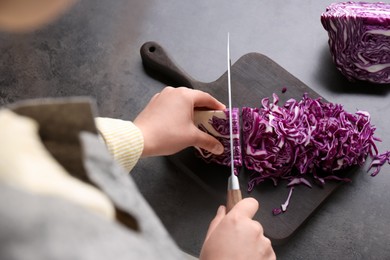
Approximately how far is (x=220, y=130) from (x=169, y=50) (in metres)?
0.37

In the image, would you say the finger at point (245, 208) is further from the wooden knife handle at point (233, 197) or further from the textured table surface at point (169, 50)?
the textured table surface at point (169, 50)

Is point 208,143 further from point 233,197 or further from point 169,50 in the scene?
point 169,50

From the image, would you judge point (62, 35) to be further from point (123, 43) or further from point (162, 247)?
point (162, 247)

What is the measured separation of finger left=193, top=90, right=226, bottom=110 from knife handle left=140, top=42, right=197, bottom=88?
5.6 inches

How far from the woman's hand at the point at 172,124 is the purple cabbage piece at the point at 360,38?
1.29 feet

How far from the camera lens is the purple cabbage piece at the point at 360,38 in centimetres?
129

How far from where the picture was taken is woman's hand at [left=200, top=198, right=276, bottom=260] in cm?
96

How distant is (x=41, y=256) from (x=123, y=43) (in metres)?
1.13

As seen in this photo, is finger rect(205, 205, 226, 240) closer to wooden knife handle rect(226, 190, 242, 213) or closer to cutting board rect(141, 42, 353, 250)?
wooden knife handle rect(226, 190, 242, 213)

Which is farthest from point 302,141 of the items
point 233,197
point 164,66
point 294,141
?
point 164,66

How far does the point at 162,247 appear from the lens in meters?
0.56

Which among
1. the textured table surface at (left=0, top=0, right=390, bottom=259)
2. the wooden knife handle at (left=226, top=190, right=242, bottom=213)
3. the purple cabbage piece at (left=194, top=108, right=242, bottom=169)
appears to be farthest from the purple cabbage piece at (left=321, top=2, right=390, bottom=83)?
the wooden knife handle at (left=226, top=190, right=242, bottom=213)

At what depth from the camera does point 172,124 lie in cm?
116

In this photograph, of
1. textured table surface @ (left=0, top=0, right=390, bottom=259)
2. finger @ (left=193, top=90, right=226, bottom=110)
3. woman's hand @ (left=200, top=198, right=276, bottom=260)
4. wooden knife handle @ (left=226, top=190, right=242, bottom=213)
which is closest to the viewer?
woman's hand @ (left=200, top=198, right=276, bottom=260)
